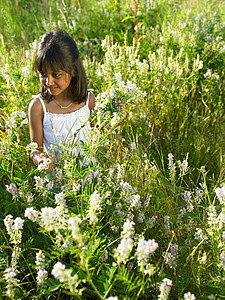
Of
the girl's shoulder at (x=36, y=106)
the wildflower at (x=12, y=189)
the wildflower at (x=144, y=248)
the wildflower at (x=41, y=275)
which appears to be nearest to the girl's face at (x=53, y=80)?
the girl's shoulder at (x=36, y=106)

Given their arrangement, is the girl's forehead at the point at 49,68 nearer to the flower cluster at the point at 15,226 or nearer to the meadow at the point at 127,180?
the meadow at the point at 127,180

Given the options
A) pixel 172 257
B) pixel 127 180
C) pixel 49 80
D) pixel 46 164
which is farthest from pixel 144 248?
pixel 49 80

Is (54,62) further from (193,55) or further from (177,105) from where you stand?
(193,55)

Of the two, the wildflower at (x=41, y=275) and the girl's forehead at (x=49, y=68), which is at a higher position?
the girl's forehead at (x=49, y=68)

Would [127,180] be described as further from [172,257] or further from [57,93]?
[57,93]

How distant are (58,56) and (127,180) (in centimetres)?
92

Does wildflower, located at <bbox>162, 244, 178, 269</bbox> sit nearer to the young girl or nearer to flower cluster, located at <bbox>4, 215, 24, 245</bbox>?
flower cluster, located at <bbox>4, 215, 24, 245</bbox>

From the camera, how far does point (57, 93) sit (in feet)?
6.85

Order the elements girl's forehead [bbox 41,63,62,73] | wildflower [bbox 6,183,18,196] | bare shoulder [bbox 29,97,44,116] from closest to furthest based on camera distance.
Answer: wildflower [bbox 6,183,18,196] < girl's forehead [bbox 41,63,62,73] < bare shoulder [bbox 29,97,44,116]

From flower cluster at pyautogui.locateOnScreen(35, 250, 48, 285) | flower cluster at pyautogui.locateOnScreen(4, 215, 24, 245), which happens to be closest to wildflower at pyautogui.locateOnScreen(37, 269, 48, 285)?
flower cluster at pyautogui.locateOnScreen(35, 250, 48, 285)

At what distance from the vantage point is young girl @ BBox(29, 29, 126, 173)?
1.97 meters

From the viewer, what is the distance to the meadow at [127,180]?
1186mm

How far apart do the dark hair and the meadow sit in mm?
248

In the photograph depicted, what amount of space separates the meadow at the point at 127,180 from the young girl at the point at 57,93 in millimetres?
148
